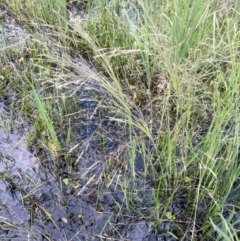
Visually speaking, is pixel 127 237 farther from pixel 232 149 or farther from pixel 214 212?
pixel 232 149

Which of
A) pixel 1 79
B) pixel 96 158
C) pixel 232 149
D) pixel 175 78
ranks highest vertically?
pixel 175 78

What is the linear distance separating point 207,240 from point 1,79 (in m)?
1.38

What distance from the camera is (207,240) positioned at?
1188 mm

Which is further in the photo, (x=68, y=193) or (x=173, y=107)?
(x=173, y=107)

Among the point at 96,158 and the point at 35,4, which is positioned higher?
the point at 35,4

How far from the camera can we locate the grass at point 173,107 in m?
1.21

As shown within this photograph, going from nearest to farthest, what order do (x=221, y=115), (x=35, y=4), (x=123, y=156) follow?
(x=221, y=115) < (x=123, y=156) < (x=35, y=4)

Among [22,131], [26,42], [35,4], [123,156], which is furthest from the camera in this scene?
[35,4]

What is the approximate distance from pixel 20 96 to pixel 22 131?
0.26 m

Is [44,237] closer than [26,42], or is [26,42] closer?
[44,237]

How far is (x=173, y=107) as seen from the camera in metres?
1.60

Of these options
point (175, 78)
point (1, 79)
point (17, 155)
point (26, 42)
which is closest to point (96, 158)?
point (17, 155)

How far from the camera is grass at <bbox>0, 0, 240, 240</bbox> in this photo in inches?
47.7

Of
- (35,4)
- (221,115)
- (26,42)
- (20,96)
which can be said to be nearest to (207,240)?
(221,115)
